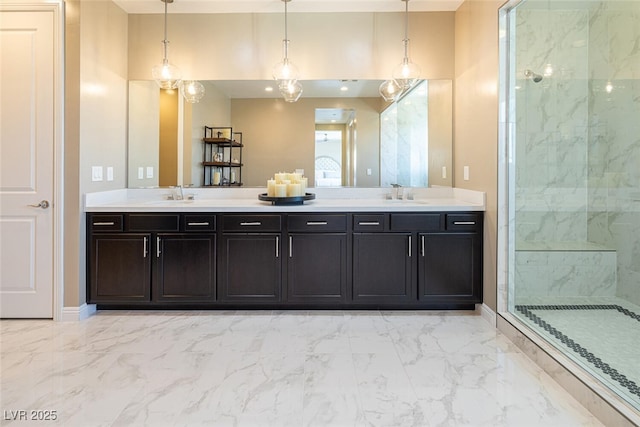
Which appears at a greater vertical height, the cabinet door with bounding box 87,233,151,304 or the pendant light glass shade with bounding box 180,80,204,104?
the pendant light glass shade with bounding box 180,80,204,104

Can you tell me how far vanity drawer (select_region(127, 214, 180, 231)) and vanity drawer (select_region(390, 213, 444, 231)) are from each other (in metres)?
1.78

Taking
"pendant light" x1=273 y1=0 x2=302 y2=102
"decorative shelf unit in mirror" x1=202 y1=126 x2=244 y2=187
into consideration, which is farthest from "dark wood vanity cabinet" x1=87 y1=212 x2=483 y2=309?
"pendant light" x1=273 y1=0 x2=302 y2=102

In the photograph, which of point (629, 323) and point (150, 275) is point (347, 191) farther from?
Result: point (629, 323)

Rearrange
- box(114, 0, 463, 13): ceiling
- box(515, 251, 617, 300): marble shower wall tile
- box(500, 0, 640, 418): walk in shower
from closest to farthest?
box(500, 0, 640, 418): walk in shower
box(515, 251, 617, 300): marble shower wall tile
box(114, 0, 463, 13): ceiling

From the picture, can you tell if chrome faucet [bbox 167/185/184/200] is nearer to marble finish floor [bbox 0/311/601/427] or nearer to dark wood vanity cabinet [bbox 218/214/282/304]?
dark wood vanity cabinet [bbox 218/214/282/304]

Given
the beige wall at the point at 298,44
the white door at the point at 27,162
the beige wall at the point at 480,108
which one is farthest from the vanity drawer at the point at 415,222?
the white door at the point at 27,162

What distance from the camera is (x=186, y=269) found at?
11.1 ft

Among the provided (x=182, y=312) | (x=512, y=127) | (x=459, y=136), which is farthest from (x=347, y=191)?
(x=182, y=312)

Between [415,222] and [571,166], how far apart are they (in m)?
1.44

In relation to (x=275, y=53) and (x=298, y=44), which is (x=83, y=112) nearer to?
(x=275, y=53)

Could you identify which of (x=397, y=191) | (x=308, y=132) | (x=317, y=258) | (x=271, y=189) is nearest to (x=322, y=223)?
(x=317, y=258)

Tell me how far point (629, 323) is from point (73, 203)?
165 inches

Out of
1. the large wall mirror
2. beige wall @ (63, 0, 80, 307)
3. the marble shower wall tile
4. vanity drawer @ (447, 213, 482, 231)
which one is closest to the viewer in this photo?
beige wall @ (63, 0, 80, 307)

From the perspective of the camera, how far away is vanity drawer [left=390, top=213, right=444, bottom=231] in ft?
11.1
